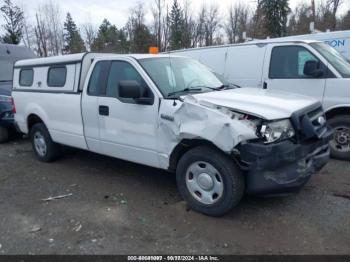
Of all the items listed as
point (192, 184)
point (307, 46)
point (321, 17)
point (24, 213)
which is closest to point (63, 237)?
point (24, 213)

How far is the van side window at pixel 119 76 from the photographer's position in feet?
14.5

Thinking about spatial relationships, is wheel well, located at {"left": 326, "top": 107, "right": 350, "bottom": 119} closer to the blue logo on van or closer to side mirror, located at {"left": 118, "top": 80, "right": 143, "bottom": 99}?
the blue logo on van

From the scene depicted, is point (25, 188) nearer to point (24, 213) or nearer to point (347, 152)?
point (24, 213)

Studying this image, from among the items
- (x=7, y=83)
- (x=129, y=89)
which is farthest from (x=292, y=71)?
(x=7, y=83)

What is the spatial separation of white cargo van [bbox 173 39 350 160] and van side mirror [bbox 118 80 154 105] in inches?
127

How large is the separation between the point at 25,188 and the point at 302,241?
4019mm

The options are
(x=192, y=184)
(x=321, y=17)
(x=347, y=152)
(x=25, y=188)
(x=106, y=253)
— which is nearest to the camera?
(x=106, y=253)

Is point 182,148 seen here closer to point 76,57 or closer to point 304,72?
point 76,57

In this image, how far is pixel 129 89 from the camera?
13.2ft

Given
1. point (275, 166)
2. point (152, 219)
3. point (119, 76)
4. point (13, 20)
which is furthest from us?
point (13, 20)

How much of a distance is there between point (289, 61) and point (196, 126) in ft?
11.6

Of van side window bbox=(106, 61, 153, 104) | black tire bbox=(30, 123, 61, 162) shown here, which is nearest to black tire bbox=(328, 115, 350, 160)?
van side window bbox=(106, 61, 153, 104)

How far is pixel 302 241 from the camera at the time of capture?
334cm

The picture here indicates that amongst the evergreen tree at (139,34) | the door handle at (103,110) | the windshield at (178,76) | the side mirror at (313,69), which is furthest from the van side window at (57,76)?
the evergreen tree at (139,34)
